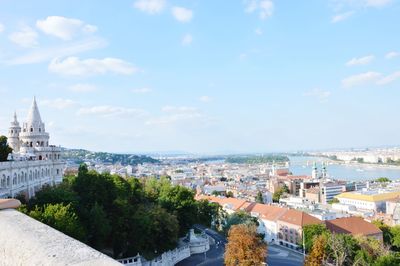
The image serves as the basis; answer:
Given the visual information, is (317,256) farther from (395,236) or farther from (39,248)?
(39,248)

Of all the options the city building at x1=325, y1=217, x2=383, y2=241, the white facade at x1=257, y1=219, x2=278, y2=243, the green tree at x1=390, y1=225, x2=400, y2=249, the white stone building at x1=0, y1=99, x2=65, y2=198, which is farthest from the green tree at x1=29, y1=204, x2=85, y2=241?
the green tree at x1=390, y1=225, x2=400, y2=249

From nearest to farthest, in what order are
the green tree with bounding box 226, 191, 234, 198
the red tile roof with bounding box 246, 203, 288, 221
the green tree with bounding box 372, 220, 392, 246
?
1. the green tree with bounding box 372, 220, 392, 246
2. the red tile roof with bounding box 246, 203, 288, 221
3. the green tree with bounding box 226, 191, 234, 198

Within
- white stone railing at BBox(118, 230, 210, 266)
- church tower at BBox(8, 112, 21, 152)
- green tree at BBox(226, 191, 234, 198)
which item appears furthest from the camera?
green tree at BBox(226, 191, 234, 198)

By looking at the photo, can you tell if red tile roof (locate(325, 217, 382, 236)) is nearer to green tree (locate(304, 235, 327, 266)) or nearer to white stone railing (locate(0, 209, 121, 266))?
green tree (locate(304, 235, 327, 266))

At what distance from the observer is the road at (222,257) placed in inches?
1046

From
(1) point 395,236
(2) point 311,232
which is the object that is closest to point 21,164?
(2) point 311,232

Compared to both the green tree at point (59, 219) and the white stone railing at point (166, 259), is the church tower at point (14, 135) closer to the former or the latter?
the white stone railing at point (166, 259)

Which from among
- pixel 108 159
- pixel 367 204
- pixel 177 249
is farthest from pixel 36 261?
pixel 108 159

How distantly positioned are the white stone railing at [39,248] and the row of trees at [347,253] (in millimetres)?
19105

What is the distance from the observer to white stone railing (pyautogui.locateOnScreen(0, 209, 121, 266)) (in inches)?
148

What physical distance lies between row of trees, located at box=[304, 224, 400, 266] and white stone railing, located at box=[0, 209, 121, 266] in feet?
62.7

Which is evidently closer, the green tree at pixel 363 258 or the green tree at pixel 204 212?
the green tree at pixel 363 258

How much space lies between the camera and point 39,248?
416 centimetres

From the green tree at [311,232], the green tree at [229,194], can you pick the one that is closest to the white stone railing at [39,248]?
the green tree at [311,232]
